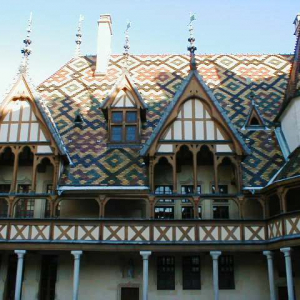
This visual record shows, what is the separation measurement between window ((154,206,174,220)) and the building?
4 cm

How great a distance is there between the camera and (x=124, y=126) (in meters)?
21.0

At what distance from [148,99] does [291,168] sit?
884cm

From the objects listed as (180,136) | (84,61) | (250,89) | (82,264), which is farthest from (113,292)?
(84,61)

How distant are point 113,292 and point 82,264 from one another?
167cm

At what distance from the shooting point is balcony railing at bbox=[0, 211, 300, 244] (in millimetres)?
17609

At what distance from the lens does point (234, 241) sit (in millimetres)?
17516

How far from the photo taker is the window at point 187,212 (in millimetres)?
19312

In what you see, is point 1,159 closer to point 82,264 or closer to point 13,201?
point 13,201

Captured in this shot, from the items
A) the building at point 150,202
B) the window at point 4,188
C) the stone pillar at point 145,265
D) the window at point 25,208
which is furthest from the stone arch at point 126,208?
the window at point 4,188

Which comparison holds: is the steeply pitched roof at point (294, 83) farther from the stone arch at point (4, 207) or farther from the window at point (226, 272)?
the stone arch at point (4, 207)

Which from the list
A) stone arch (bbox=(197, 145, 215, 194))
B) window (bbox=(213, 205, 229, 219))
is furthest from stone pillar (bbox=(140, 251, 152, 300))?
stone arch (bbox=(197, 145, 215, 194))

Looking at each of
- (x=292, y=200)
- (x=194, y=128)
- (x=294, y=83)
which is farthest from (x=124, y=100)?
(x=292, y=200)

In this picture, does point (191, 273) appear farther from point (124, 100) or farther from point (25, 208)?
point (124, 100)

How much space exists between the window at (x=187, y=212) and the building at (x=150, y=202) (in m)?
0.06
